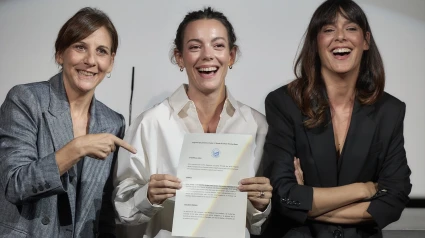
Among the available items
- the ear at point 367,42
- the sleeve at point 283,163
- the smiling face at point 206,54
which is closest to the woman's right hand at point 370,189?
the sleeve at point 283,163

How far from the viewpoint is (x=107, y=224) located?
2.67 m

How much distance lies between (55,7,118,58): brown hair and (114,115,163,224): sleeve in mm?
454

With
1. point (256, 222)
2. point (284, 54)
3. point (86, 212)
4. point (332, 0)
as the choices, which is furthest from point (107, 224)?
point (332, 0)

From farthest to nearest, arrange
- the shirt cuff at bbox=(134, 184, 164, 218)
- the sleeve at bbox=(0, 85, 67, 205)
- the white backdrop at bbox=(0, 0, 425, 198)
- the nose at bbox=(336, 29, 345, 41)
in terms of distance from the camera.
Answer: the white backdrop at bbox=(0, 0, 425, 198), the nose at bbox=(336, 29, 345, 41), the shirt cuff at bbox=(134, 184, 164, 218), the sleeve at bbox=(0, 85, 67, 205)

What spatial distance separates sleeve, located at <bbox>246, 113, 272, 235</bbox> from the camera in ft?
8.04

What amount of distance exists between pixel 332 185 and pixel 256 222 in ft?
1.27

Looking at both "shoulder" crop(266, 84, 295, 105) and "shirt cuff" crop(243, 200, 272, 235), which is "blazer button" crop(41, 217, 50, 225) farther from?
"shoulder" crop(266, 84, 295, 105)

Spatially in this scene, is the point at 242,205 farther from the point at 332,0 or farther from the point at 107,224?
the point at 332,0

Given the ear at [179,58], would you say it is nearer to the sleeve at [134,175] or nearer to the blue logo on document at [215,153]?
the sleeve at [134,175]

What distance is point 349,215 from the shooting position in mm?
2420

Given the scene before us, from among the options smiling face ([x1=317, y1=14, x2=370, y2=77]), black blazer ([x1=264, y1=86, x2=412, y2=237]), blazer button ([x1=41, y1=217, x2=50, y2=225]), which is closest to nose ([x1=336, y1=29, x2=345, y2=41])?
smiling face ([x1=317, y1=14, x2=370, y2=77])

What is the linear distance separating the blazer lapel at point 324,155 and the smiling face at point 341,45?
1.05 feet

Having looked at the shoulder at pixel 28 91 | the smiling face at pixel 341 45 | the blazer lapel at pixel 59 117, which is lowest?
the blazer lapel at pixel 59 117

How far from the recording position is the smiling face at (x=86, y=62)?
2.54 m
